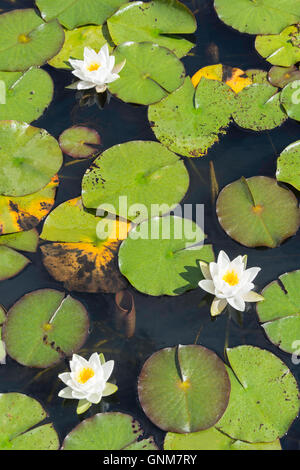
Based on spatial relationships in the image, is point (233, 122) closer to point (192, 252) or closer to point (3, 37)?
point (192, 252)

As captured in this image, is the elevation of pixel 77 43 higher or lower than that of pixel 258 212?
higher

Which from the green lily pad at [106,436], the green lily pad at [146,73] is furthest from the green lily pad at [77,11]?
the green lily pad at [106,436]

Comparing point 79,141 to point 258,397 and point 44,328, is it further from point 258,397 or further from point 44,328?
point 258,397

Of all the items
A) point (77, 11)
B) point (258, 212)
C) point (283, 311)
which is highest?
point (77, 11)

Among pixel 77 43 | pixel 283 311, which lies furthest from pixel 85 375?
pixel 77 43

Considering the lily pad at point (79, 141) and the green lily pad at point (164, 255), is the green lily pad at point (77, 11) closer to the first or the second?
the lily pad at point (79, 141)

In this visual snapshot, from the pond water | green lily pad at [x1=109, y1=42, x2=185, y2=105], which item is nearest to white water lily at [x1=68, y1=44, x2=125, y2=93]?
green lily pad at [x1=109, y1=42, x2=185, y2=105]
